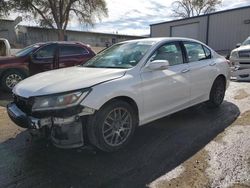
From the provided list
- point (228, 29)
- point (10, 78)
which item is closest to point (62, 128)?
point (10, 78)

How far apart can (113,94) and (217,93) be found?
3200mm

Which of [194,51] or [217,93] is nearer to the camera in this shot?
[194,51]

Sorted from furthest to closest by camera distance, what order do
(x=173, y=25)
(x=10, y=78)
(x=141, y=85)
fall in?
(x=173, y=25) → (x=10, y=78) → (x=141, y=85)

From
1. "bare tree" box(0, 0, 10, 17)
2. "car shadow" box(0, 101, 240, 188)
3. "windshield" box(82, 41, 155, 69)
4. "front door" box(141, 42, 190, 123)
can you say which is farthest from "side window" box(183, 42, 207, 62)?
"bare tree" box(0, 0, 10, 17)

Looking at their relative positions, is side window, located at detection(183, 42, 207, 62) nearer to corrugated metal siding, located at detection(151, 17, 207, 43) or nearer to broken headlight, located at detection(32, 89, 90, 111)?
→ broken headlight, located at detection(32, 89, 90, 111)

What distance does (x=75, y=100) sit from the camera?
3.40 m

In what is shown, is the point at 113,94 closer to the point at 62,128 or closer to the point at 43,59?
the point at 62,128

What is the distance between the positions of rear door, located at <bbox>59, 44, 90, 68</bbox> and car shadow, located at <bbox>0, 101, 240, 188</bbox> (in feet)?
14.8

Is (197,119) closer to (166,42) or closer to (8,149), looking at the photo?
(166,42)

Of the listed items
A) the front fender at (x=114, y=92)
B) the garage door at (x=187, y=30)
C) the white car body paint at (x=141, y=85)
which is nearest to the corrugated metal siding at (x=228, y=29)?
the garage door at (x=187, y=30)

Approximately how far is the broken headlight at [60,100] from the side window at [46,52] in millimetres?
5614

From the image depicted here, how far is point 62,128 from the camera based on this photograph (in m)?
3.42

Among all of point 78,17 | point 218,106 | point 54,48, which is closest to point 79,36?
point 78,17

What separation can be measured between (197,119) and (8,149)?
3457 mm
